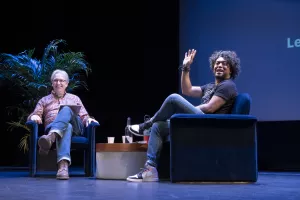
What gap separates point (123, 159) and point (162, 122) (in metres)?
0.55

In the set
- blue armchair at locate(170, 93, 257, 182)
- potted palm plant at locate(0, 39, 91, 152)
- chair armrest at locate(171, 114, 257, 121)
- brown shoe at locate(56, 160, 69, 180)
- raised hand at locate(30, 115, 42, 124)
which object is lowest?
brown shoe at locate(56, 160, 69, 180)

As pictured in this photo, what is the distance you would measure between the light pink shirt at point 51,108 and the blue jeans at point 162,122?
1.14 metres

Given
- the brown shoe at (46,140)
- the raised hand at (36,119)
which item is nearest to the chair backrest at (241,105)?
the brown shoe at (46,140)

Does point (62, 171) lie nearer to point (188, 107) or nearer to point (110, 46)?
point (188, 107)

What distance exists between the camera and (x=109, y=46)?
6746mm

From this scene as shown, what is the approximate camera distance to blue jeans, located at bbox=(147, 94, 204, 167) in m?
3.72

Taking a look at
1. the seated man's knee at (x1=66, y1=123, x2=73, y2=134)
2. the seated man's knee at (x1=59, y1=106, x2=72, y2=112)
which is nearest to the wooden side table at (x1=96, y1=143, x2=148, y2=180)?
the seated man's knee at (x1=66, y1=123, x2=73, y2=134)

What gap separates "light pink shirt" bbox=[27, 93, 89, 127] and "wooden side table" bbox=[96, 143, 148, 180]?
27.9 inches

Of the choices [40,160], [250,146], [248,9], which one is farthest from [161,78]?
[250,146]

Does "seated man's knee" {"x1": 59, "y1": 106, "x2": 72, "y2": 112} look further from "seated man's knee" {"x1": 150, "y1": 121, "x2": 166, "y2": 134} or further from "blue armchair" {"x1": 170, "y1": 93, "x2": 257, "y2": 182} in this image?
"blue armchair" {"x1": 170, "y1": 93, "x2": 257, "y2": 182}

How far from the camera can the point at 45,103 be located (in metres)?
4.82

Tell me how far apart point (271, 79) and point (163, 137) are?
96.3 inches

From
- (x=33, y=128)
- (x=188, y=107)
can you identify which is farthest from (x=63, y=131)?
(x=188, y=107)

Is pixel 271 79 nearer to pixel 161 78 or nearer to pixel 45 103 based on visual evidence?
pixel 161 78
